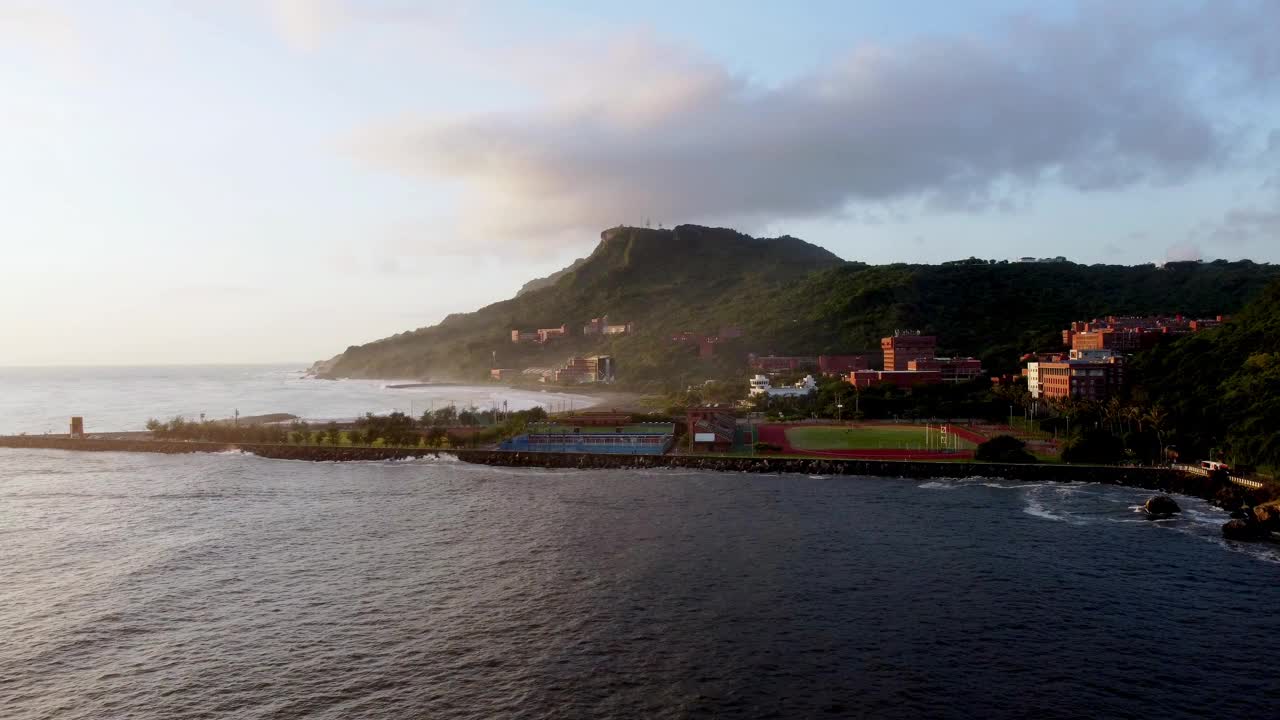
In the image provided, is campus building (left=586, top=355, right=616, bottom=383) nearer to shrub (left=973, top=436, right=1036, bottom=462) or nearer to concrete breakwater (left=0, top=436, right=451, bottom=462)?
concrete breakwater (left=0, top=436, right=451, bottom=462)

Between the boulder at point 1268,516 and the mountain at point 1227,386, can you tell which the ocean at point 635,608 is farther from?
the mountain at point 1227,386

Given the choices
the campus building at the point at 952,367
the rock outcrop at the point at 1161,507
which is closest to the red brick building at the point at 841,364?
the campus building at the point at 952,367

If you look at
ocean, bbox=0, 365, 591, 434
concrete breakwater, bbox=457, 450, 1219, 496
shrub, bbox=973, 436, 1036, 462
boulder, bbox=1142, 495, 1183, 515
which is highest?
ocean, bbox=0, 365, 591, 434

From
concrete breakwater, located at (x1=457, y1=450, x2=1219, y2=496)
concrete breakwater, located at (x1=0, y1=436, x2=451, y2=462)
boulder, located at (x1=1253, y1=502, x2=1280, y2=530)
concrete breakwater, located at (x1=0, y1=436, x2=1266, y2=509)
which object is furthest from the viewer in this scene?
concrete breakwater, located at (x1=0, y1=436, x2=451, y2=462)

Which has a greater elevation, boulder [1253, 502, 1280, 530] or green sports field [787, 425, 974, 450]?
green sports field [787, 425, 974, 450]

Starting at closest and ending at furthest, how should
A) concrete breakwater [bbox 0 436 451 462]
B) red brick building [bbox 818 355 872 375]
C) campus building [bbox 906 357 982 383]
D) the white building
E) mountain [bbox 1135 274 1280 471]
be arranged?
mountain [bbox 1135 274 1280 471] → concrete breakwater [bbox 0 436 451 462] → campus building [bbox 906 357 982 383] → the white building → red brick building [bbox 818 355 872 375]

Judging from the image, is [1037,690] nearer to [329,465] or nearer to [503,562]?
[503,562]

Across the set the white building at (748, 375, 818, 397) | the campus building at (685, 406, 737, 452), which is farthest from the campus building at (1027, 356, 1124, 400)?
the campus building at (685, 406, 737, 452)
